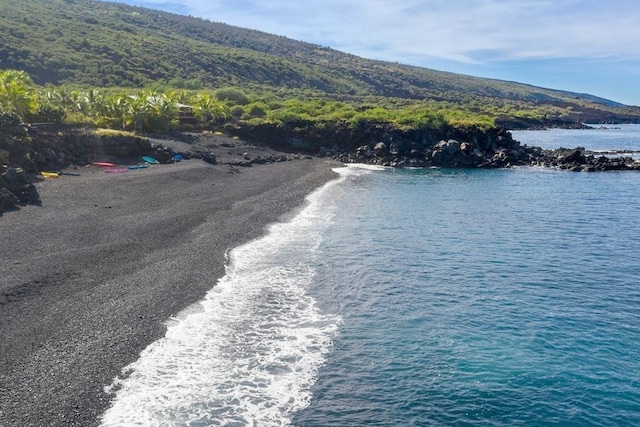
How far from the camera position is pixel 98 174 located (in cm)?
5144

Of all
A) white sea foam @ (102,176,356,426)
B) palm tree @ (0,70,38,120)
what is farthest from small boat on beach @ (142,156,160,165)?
white sea foam @ (102,176,356,426)

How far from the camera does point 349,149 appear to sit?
295ft

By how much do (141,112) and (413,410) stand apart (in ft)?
219

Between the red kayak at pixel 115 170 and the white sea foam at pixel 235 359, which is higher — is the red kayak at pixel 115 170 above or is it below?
above

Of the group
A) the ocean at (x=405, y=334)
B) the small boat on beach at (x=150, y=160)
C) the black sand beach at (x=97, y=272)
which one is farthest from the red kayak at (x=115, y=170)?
the ocean at (x=405, y=334)

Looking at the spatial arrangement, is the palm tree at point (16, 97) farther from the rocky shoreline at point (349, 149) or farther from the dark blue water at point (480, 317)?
the dark blue water at point (480, 317)

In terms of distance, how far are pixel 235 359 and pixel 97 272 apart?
11.1m

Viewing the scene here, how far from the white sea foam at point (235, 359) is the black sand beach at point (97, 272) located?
2.77ft

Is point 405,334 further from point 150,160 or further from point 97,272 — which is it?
point 150,160

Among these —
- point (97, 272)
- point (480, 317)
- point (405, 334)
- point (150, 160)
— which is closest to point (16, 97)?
point (150, 160)

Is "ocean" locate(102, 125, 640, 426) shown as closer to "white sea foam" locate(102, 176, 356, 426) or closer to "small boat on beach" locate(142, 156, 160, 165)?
"white sea foam" locate(102, 176, 356, 426)

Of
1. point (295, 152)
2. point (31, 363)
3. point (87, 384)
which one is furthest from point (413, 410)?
point (295, 152)

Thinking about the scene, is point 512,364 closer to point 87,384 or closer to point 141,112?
point 87,384

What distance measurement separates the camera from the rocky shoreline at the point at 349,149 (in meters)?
60.6
